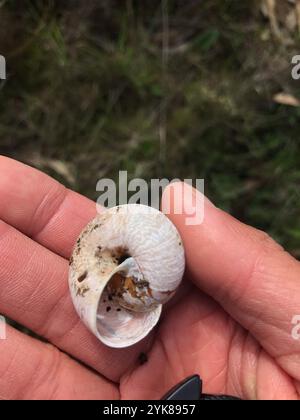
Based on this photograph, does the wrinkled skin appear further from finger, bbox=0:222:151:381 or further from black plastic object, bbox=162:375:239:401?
black plastic object, bbox=162:375:239:401

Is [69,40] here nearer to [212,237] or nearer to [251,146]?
[251,146]

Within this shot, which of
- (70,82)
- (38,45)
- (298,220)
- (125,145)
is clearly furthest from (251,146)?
(38,45)

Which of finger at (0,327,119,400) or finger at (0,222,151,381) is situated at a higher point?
finger at (0,222,151,381)

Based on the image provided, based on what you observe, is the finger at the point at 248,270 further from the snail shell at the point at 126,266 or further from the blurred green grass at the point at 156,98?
the blurred green grass at the point at 156,98

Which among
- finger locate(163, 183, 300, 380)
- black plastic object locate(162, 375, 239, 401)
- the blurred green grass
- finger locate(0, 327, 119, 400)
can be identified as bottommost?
finger locate(0, 327, 119, 400)

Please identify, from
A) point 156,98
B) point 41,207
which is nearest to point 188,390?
point 41,207

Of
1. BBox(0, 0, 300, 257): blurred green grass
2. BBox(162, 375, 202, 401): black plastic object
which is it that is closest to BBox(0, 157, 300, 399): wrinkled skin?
BBox(162, 375, 202, 401): black plastic object
